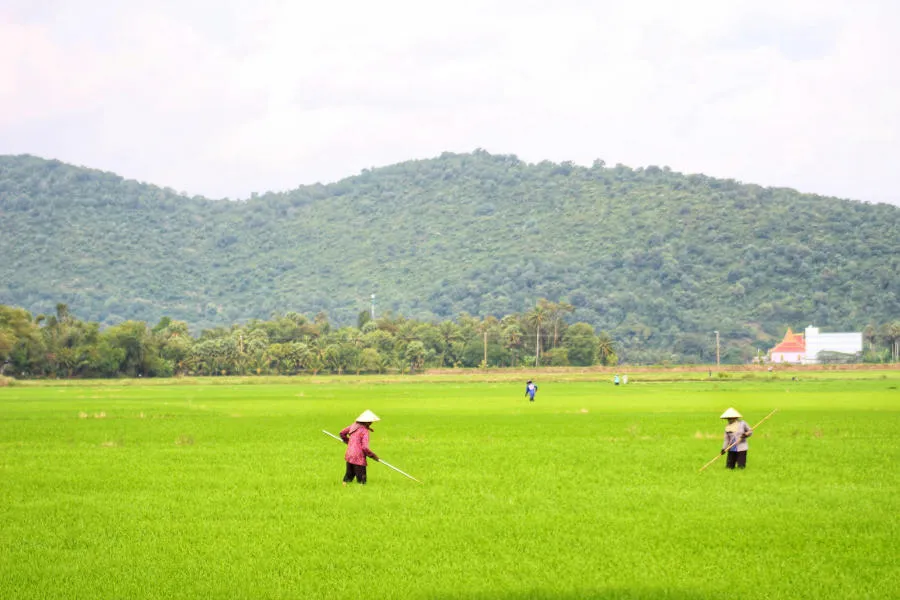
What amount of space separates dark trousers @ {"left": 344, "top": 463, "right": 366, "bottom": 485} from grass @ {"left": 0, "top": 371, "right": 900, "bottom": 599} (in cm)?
26

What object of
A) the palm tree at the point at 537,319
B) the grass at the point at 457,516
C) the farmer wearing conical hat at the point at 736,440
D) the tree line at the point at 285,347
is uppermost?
the palm tree at the point at 537,319

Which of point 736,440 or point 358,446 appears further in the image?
point 736,440

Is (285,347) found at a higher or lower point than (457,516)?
higher

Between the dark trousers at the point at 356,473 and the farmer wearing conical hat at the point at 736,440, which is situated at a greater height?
the farmer wearing conical hat at the point at 736,440

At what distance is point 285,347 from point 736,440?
11314cm

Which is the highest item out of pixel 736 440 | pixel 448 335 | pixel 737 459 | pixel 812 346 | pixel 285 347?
pixel 448 335

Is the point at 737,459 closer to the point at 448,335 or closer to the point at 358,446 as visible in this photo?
the point at 358,446

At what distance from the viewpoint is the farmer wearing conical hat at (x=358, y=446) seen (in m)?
19.4

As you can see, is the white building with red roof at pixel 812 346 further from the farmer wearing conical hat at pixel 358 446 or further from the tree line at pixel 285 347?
the farmer wearing conical hat at pixel 358 446

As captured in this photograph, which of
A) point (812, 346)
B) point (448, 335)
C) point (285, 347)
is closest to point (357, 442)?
point (285, 347)

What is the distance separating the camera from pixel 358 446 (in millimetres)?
19891

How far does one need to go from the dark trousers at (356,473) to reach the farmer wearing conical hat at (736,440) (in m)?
7.40

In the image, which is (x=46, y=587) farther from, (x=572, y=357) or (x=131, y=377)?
(x=572, y=357)

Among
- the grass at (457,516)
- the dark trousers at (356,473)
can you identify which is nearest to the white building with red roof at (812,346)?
the grass at (457,516)
